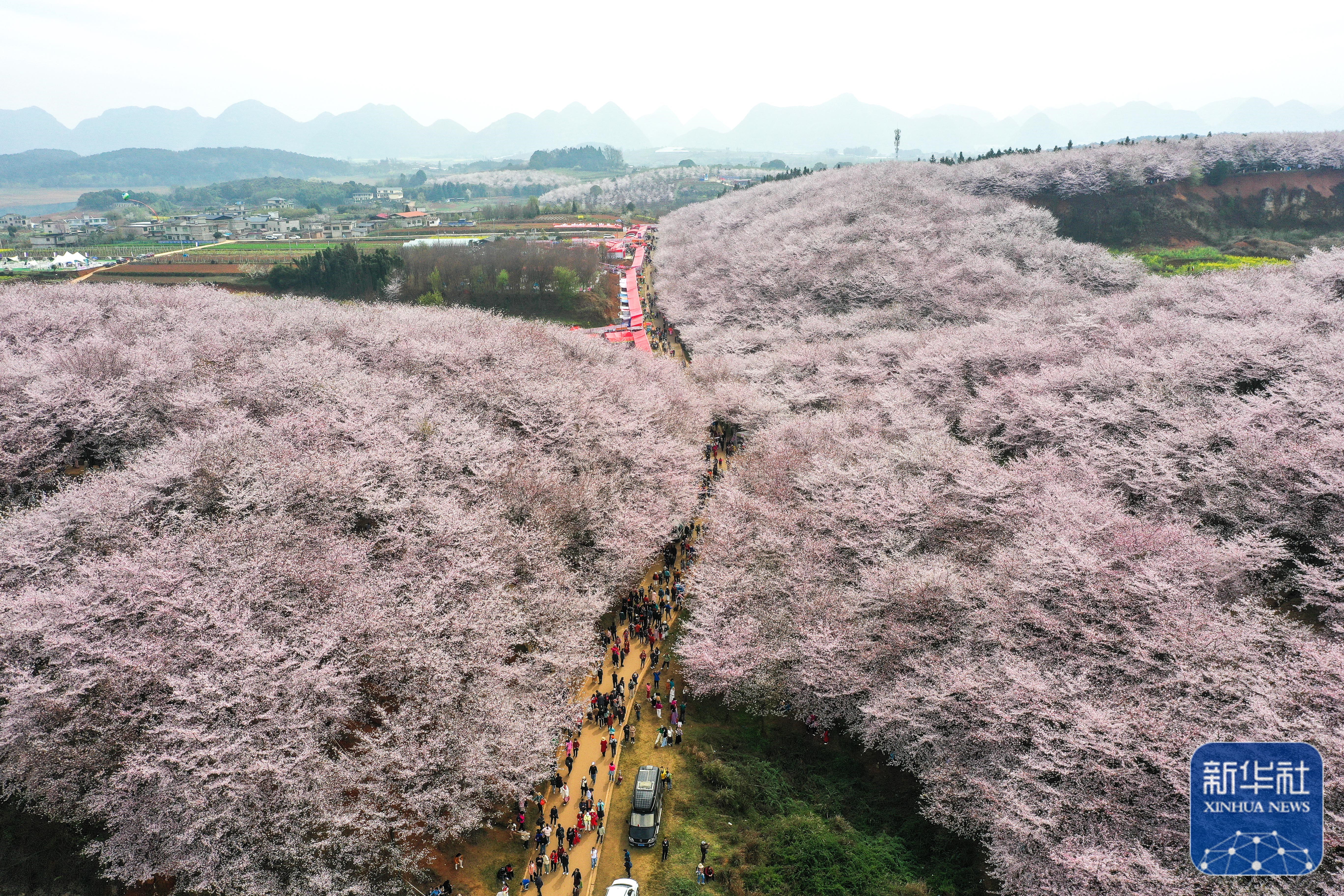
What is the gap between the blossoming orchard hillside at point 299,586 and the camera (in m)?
16.3

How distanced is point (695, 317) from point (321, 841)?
51966mm

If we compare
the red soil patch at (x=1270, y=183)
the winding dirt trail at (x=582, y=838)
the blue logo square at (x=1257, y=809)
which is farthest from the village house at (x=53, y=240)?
the red soil patch at (x=1270, y=183)

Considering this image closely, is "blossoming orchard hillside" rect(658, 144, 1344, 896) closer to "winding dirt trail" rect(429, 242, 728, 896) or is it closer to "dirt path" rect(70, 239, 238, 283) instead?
"winding dirt trail" rect(429, 242, 728, 896)

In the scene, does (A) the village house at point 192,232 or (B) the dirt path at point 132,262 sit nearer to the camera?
(B) the dirt path at point 132,262

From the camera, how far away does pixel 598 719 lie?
23.2 metres

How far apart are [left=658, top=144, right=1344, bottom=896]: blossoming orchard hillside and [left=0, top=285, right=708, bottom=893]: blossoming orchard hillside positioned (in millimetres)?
6268

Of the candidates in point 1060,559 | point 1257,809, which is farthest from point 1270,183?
→ point 1257,809

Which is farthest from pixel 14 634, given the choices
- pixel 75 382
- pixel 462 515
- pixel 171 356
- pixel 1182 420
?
pixel 1182 420

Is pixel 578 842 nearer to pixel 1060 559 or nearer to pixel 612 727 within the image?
pixel 612 727

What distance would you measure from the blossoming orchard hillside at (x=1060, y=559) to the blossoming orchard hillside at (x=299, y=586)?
6.27m

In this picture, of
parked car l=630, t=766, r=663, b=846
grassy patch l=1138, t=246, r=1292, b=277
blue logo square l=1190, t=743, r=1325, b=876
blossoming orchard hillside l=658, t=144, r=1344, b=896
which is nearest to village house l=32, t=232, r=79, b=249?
blossoming orchard hillside l=658, t=144, r=1344, b=896

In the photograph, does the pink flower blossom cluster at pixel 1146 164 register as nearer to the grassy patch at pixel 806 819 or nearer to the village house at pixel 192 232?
the grassy patch at pixel 806 819

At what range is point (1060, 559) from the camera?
20.1m

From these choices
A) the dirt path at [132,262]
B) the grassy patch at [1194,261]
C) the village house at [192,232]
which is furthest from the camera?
the village house at [192,232]
